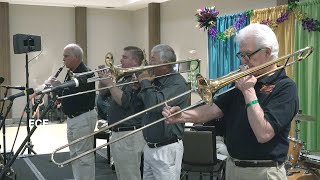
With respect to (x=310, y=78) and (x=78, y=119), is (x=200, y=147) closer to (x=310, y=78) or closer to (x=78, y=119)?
(x=78, y=119)

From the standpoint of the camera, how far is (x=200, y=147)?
3.92 meters

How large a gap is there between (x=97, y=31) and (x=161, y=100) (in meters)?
9.64

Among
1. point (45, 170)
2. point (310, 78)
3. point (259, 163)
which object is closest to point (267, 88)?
point (259, 163)

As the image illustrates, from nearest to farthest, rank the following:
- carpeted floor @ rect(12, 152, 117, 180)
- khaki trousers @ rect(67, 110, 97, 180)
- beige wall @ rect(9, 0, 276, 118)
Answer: khaki trousers @ rect(67, 110, 97, 180) → carpeted floor @ rect(12, 152, 117, 180) → beige wall @ rect(9, 0, 276, 118)

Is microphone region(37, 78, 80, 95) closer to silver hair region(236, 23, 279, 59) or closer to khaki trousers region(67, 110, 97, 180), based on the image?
silver hair region(236, 23, 279, 59)

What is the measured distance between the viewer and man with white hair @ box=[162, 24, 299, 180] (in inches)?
73.7

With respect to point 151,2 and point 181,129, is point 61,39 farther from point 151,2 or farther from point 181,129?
point 181,129

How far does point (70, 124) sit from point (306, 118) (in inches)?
104

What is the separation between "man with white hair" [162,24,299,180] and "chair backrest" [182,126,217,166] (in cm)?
174

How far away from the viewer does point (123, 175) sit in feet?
12.0

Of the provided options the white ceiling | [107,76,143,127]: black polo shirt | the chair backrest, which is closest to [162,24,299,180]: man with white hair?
[107,76,143,127]: black polo shirt

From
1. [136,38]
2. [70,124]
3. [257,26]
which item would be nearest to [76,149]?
[70,124]

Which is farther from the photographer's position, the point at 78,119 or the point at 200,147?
the point at 78,119

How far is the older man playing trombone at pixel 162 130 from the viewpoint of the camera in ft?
9.66
